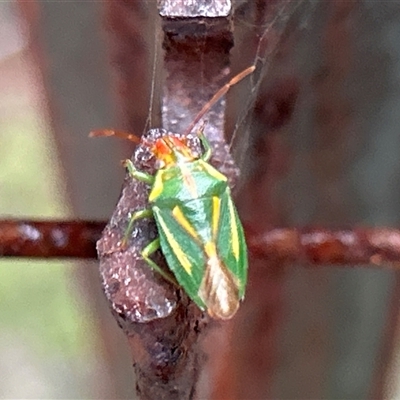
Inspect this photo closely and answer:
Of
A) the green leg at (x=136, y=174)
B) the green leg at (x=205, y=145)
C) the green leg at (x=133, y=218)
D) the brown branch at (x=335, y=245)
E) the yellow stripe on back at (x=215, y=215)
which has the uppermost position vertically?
the green leg at (x=205, y=145)

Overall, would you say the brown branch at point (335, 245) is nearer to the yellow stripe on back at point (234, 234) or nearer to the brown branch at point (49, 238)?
the yellow stripe on back at point (234, 234)

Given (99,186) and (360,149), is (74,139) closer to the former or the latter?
(99,186)

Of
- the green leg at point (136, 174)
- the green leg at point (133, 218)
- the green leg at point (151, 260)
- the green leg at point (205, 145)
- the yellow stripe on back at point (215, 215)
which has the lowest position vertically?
the yellow stripe on back at point (215, 215)

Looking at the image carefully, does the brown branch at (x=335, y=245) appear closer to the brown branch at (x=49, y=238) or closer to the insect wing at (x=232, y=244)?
the insect wing at (x=232, y=244)

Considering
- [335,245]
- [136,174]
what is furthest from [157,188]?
[335,245]

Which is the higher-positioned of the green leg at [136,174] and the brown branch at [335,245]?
the green leg at [136,174]

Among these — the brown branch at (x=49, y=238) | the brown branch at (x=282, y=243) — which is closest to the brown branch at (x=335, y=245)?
the brown branch at (x=282, y=243)

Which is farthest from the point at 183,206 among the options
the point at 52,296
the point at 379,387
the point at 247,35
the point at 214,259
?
the point at 52,296

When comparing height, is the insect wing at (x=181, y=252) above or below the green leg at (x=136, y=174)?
below

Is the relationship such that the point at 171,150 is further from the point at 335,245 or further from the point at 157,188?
the point at 335,245
